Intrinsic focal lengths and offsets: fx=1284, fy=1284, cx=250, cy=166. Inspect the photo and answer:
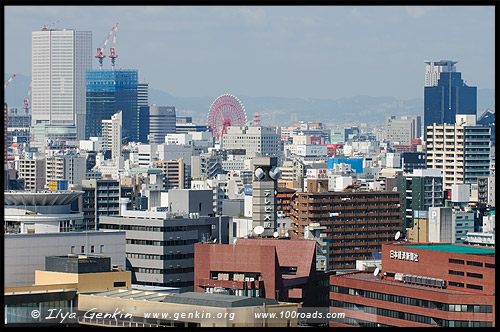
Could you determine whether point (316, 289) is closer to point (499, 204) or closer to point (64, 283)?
point (64, 283)

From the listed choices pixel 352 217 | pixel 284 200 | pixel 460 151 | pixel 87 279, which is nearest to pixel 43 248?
pixel 87 279

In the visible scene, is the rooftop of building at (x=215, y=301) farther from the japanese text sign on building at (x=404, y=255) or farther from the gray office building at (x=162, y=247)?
the gray office building at (x=162, y=247)

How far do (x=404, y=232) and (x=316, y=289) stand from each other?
4070 cm

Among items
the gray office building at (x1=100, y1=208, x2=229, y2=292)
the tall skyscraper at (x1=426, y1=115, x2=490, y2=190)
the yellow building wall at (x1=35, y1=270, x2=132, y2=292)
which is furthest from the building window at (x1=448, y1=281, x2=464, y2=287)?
the tall skyscraper at (x1=426, y1=115, x2=490, y2=190)

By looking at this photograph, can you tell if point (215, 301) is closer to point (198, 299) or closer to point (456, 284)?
point (198, 299)

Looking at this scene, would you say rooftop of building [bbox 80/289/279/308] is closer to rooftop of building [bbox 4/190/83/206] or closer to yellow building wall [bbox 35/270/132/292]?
yellow building wall [bbox 35/270/132/292]

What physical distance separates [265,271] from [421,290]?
513cm

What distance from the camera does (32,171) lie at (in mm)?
149875

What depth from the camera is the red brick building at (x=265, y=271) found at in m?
39.3

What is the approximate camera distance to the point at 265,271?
39.5 metres

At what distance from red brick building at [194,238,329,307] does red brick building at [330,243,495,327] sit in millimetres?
1173

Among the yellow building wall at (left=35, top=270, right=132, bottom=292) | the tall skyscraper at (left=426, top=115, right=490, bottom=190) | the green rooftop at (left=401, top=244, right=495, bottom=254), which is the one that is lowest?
the yellow building wall at (left=35, top=270, right=132, bottom=292)

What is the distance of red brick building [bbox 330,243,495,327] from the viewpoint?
1404 inches

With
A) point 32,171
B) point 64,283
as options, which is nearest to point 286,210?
point 64,283
